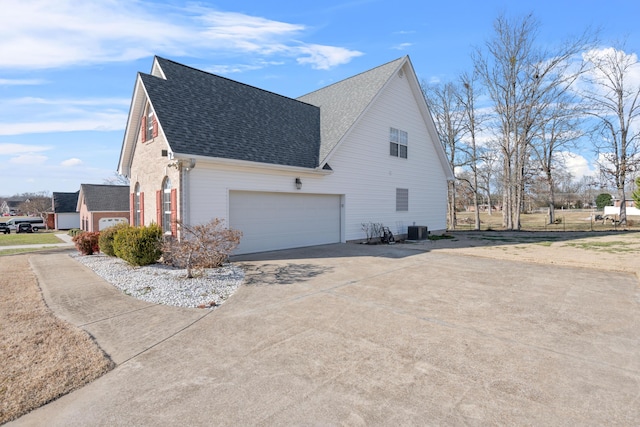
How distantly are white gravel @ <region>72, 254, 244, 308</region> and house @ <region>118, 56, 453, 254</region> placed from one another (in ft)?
5.61

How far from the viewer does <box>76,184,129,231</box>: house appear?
96.0 feet

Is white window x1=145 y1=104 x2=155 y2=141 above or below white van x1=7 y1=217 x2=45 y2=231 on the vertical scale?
above

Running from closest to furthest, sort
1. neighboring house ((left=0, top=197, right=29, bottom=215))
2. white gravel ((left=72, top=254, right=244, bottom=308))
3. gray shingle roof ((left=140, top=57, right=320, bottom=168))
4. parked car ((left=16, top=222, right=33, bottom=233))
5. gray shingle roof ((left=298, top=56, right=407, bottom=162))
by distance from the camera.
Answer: white gravel ((left=72, top=254, right=244, bottom=308)) → gray shingle roof ((left=140, top=57, right=320, bottom=168)) → gray shingle roof ((left=298, top=56, right=407, bottom=162)) → parked car ((left=16, top=222, right=33, bottom=233)) → neighboring house ((left=0, top=197, right=29, bottom=215))

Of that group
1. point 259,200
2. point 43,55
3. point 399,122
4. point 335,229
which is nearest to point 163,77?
point 43,55

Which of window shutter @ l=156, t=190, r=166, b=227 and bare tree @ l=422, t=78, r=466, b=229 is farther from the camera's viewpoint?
bare tree @ l=422, t=78, r=466, b=229

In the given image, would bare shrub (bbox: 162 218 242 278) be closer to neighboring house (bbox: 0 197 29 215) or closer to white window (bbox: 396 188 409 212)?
white window (bbox: 396 188 409 212)

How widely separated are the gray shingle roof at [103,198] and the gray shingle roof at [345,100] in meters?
23.5

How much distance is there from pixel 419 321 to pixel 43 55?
36.3 ft

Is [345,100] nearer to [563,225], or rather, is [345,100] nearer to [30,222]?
[563,225]

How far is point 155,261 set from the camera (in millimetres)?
9305

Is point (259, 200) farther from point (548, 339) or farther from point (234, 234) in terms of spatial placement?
point (548, 339)

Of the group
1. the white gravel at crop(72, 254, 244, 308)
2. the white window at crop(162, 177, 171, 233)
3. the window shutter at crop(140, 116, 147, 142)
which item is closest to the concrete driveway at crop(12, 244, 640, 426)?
the white gravel at crop(72, 254, 244, 308)

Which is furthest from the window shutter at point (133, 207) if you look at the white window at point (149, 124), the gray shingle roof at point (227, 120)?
the gray shingle roof at point (227, 120)

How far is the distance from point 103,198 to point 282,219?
26.5 metres
